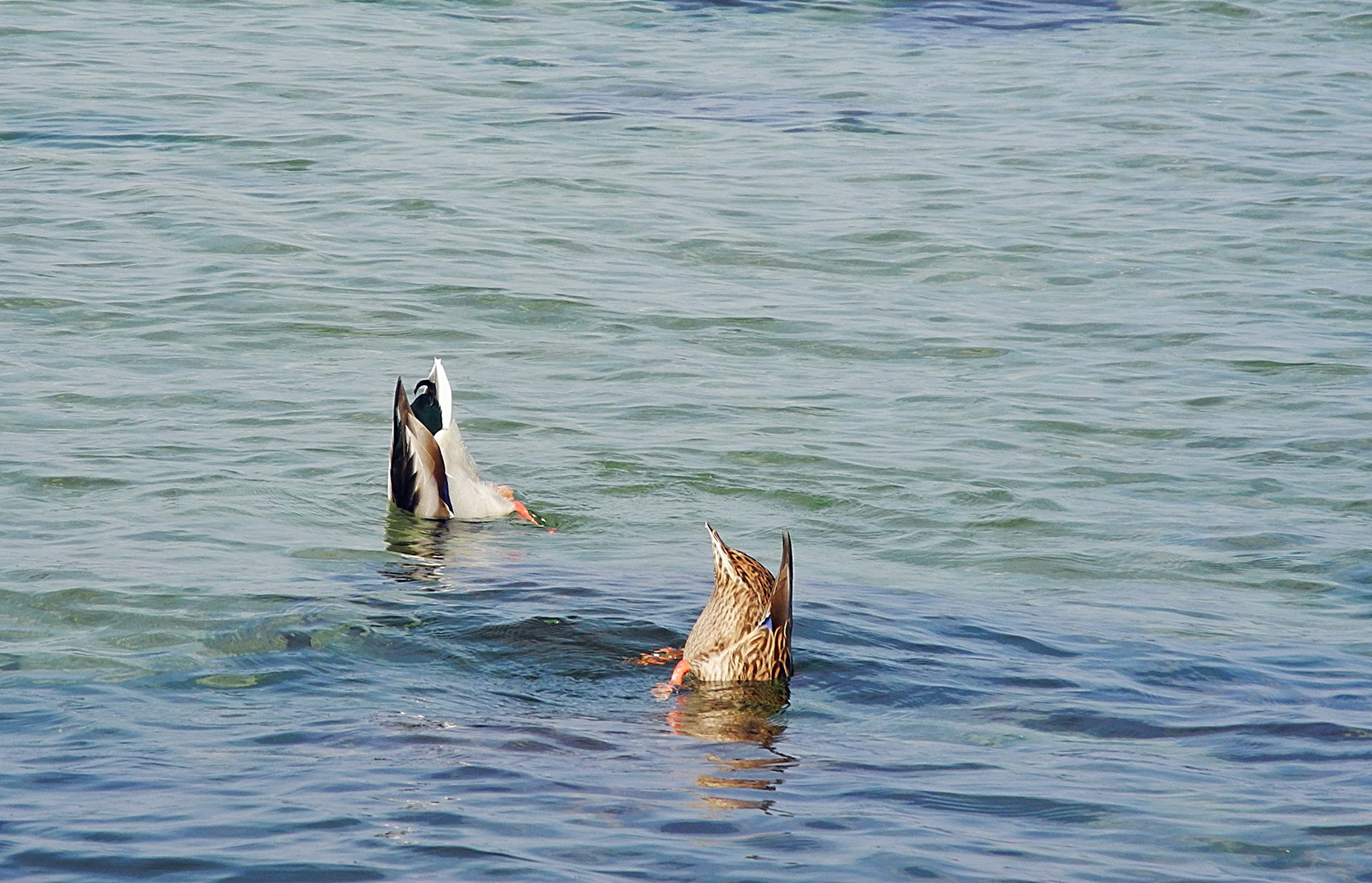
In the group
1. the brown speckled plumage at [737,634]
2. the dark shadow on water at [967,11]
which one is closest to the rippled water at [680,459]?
the brown speckled plumage at [737,634]

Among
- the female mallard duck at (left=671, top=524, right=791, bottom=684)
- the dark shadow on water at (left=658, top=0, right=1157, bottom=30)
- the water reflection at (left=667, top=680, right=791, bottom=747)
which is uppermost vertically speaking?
the dark shadow on water at (left=658, top=0, right=1157, bottom=30)

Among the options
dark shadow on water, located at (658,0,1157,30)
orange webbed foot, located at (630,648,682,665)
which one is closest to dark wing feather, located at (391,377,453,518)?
orange webbed foot, located at (630,648,682,665)

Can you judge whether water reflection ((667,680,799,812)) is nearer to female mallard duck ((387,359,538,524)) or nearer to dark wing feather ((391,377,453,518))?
female mallard duck ((387,359,538,524))

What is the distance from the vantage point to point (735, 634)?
22.4ft

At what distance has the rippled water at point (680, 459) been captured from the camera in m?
5.56

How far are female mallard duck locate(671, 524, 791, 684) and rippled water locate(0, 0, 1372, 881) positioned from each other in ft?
0.43

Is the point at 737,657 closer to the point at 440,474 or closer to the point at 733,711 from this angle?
the point at 733,711

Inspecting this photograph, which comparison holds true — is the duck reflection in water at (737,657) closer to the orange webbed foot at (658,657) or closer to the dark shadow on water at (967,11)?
the orange webbed foot at (658,657)

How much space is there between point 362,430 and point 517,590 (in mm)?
2833

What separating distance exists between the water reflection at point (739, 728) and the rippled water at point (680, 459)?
0.03m

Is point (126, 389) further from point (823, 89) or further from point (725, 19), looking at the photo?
point (725, 19)

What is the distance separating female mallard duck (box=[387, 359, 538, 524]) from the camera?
884 cm

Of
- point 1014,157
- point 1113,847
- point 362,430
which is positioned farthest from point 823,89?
point 1113,847

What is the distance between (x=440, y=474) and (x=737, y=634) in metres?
2.63
